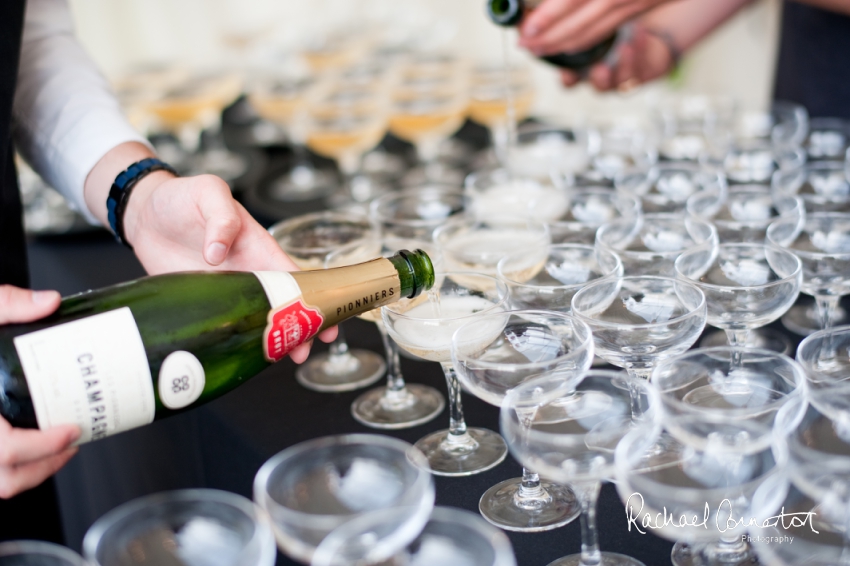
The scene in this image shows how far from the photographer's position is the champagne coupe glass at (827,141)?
1.91 meters

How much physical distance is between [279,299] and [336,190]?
4.37 feet

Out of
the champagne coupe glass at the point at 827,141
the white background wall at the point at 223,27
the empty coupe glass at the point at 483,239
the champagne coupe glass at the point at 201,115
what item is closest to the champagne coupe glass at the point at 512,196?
the empty coupe glass at the point at 483,239

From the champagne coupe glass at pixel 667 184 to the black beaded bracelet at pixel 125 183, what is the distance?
811mm

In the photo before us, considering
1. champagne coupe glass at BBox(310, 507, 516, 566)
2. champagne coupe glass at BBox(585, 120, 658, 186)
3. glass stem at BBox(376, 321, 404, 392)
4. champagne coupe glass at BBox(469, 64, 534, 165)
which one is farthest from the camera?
champagne coupe glass at BBox(469, 64, 534, 165)

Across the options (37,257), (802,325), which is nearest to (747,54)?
(802,325)

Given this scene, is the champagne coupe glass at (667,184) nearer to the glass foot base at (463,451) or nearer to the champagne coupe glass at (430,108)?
the glass foot base at (463,451)

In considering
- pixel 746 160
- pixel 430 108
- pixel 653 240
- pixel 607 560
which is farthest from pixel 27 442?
pixel 430 108

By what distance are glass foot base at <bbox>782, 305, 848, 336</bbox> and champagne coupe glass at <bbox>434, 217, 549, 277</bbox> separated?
0.46 m

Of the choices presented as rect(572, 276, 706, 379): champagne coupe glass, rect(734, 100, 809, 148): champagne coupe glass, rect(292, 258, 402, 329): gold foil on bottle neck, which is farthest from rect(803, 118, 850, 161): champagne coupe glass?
rect(292, 258, 402, 329): gold foil on bottle neck

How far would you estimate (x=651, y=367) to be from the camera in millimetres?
1036

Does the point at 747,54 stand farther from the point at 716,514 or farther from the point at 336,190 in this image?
the point at 716,514

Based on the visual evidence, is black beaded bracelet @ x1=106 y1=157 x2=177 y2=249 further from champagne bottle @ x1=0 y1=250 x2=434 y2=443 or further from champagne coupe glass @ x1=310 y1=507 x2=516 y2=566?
champagne coupe glass @ x1=310 y1=507 x2=516 y2=566

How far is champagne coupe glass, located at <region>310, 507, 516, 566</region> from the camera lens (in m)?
0.71

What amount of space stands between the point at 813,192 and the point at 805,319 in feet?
1.03
